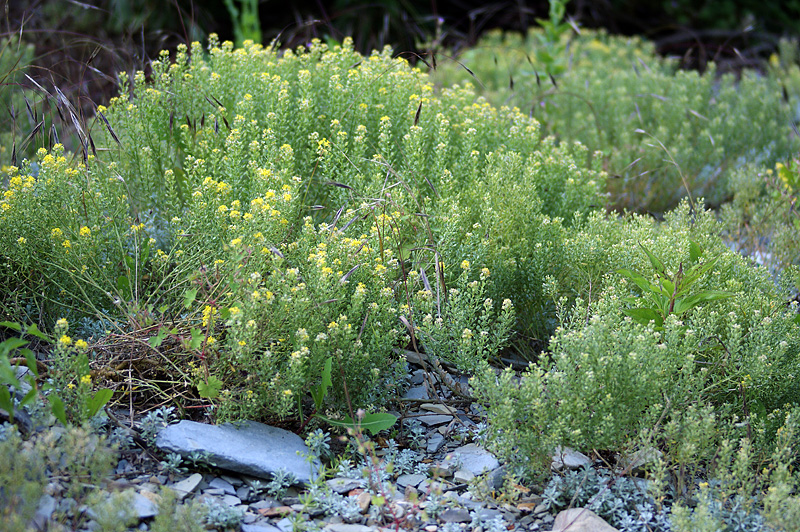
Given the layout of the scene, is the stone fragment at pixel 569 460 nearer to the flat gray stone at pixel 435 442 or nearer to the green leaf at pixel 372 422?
the flat gray stone at pixel 435 442

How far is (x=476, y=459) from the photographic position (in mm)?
2436

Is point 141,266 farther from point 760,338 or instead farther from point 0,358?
point 760,338

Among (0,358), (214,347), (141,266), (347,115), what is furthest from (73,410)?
(347,115)

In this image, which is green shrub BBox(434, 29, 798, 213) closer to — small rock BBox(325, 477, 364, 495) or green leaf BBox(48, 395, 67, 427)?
small rock BBox(325, 477, 364, 495)

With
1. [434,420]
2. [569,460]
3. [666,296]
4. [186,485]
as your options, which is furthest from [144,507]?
[666,296]

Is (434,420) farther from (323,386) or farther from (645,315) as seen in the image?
(645,315)

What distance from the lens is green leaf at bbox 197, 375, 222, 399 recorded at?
86.4 inches

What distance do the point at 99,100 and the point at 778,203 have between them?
4.72 meters

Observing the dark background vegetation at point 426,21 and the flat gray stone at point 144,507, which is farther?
the dark background vegetation at point 426,21

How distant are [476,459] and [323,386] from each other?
0.63 meters

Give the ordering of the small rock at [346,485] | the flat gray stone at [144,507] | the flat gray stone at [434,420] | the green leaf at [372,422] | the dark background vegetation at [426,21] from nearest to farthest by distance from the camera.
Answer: the flat gray stone at [144,507] < the small rock at [346,485] < the green leaf at [372,422] < the flat gray stone at [434,420] < the dark background vegetation at [426,21]

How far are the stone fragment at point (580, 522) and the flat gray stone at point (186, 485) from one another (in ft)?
3.65

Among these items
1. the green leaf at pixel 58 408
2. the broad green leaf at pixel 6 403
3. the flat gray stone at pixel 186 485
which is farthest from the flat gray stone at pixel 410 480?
the broad green leaf at pixel 6 403

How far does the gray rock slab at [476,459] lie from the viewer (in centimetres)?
238
